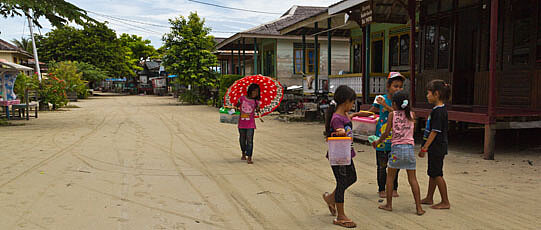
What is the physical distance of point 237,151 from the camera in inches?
332

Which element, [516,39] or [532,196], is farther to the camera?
[516,39]

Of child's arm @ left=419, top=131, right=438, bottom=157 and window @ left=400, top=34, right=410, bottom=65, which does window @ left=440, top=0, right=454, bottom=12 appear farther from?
child's arm @ left=419, top=131, right=438, bottom=157

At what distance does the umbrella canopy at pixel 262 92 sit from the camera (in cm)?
733

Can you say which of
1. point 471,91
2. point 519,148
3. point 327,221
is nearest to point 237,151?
point 327,221

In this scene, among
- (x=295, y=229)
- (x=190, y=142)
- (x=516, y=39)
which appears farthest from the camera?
(x=190, y=142)

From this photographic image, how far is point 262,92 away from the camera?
25.2 ft

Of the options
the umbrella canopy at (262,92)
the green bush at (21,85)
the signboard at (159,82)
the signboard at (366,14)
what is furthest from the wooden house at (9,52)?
the umbrella canopy at (262,92)

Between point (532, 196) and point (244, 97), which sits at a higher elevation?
point (244, 97)

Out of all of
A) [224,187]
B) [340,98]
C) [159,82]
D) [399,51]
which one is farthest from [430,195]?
[159,82]

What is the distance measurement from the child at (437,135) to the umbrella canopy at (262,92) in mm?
3622

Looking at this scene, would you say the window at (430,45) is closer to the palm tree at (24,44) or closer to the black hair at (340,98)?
the black hair at (340,98)

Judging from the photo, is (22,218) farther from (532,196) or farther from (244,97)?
(532,196)

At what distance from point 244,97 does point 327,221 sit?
350 centimetres

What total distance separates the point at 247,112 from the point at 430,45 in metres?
6.98
